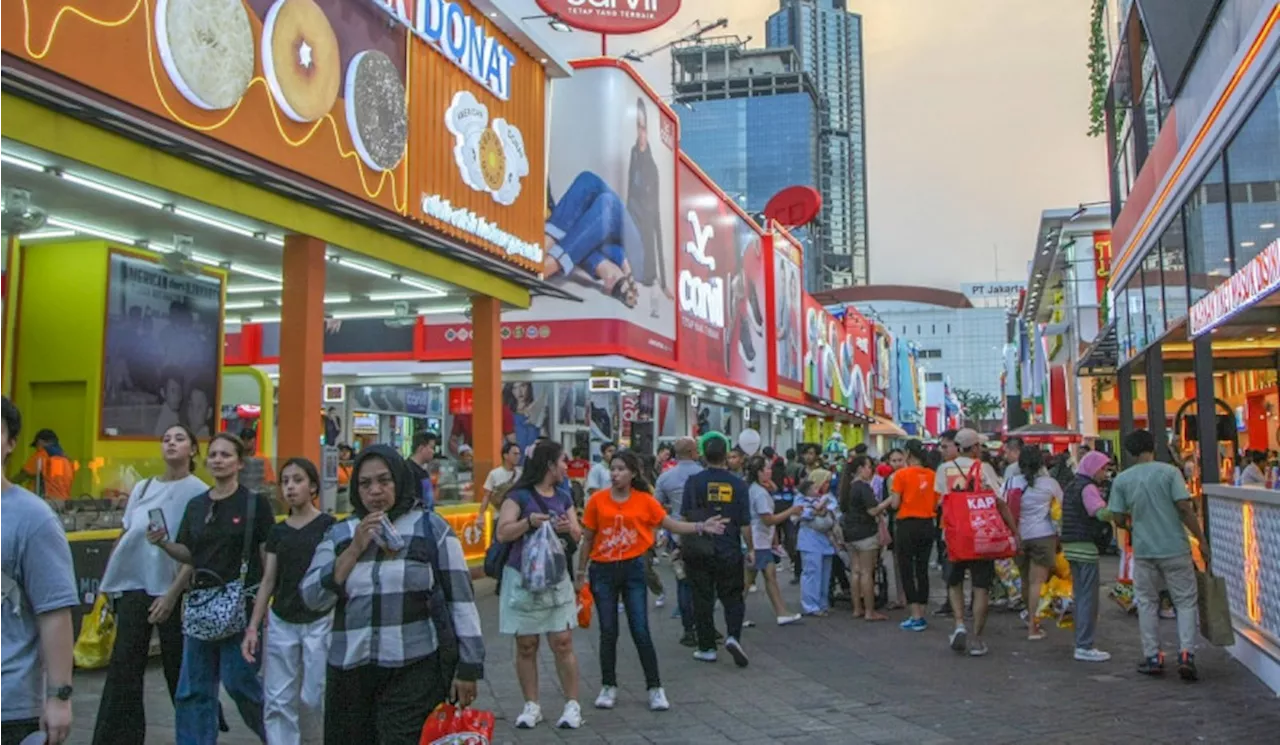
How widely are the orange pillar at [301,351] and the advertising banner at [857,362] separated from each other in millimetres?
42672

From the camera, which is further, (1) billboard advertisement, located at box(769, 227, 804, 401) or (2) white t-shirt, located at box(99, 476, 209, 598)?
(1) billboard advertisement, located at box(769, 227, 804, 401)

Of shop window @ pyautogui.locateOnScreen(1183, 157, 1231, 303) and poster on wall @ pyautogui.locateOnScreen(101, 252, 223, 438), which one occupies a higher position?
shop window @ pyautogui.locateOnScreen(1183, 157, 1231, 303)

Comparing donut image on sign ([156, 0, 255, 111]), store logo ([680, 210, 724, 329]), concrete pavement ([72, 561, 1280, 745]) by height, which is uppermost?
store logo ([680, 210, 724, 329])

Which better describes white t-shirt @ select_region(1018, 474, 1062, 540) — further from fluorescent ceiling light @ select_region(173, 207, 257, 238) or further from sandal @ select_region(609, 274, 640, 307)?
sandal @ select_region(609, 274, 640, 307)

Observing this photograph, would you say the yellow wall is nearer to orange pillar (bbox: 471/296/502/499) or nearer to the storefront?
orange pillar (bbox: 471/296/502/499)

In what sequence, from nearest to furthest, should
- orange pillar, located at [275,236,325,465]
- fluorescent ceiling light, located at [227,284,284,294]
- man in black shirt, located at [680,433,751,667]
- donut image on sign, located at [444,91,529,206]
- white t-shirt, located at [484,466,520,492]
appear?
man in black shirt, located at [680,433,751,667]
orange pillar, located at [275,236,325,465]
white t-shirt, located at [484,466,520,492]
donut image on sign, located at [444,91,529,206]
fluorescent ceiling light, located at [227,284,284,294]

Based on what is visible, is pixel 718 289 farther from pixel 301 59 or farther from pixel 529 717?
pixel 529 717

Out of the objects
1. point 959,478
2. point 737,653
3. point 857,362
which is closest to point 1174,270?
point 959,478

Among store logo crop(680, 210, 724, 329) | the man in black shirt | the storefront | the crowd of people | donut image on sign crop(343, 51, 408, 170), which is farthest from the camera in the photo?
store logo crop(680, 210, 724, 329)

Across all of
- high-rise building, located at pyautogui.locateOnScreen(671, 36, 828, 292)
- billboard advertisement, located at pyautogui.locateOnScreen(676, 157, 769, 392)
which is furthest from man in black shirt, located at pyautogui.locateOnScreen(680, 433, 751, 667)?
high-rise building, located at pyautogui.locateOnScreen(671, 36, 828, 292)

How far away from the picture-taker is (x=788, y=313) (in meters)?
40.9

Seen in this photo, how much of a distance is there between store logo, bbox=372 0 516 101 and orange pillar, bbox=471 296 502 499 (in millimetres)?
2954

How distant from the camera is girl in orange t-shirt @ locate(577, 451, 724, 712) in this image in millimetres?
7230

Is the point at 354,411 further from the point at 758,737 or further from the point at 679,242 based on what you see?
the point at 758,737
